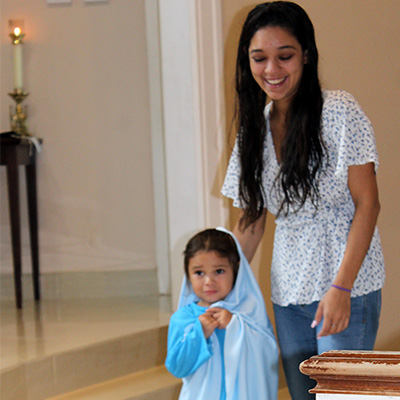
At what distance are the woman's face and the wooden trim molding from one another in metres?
1.00

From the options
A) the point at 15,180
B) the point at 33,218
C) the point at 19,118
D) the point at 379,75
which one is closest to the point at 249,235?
the point at 379,75

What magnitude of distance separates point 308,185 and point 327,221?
110 mm

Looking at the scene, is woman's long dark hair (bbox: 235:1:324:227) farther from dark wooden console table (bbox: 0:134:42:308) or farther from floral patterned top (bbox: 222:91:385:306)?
dark wooden console table (bbox: 0:134:42:308)

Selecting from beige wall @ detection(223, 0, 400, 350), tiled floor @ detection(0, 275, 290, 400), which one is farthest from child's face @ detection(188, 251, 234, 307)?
beige wall @ detection(223, 0, 400, 350)

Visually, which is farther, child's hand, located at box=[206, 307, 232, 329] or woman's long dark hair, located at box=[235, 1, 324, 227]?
child's hand, located at box=[206, 307, 232, 329]

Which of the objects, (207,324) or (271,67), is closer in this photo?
(271,67)

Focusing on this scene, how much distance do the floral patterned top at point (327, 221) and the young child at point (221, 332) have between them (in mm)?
247

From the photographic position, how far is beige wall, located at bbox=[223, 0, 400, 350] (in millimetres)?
3309

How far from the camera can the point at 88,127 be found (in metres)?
4.24

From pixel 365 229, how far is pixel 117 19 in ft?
9.82

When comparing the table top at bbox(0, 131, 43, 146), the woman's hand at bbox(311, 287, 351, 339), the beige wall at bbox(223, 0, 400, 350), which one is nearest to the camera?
the woman's hand at bbox(311, 287, 351, 339)

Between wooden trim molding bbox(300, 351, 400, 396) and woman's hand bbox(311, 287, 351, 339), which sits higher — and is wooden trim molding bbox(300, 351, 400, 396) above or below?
above

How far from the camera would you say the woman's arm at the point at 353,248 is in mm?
1553

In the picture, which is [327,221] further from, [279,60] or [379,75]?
[379,75]
